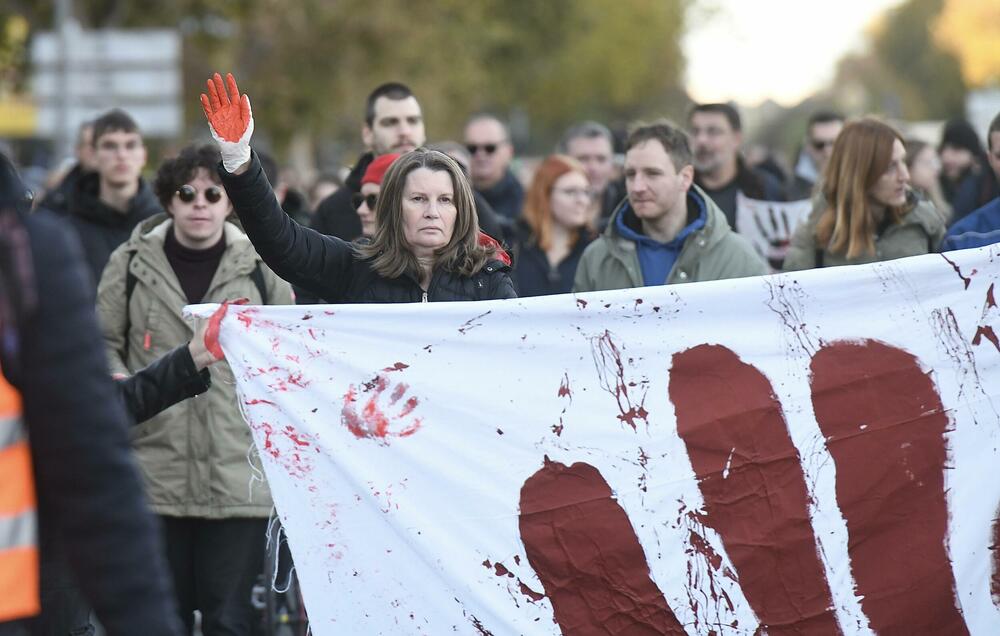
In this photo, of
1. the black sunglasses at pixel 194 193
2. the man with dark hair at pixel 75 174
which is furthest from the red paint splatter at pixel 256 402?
the man with dark hair at pixel 75 174

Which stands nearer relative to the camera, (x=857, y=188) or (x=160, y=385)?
(x=160, y=385)

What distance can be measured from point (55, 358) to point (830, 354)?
3.20 m

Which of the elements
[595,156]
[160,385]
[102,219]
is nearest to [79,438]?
[160,385]

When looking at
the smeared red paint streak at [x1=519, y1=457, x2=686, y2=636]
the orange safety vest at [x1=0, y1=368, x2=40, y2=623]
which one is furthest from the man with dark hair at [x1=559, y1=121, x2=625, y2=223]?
the orange safety vest at [x1=0, y1=368, x2=40, y2=623]

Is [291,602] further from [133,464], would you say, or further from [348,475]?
[133,464]

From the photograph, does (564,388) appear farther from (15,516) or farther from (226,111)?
(15,516)

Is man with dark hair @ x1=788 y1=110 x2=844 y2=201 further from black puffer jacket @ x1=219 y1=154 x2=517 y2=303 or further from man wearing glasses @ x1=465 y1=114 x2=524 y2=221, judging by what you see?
black puffer jacket @ x1=219 y1=154 x2=517 y2=303

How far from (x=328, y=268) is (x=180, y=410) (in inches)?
40.3

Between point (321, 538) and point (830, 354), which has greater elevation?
point (830, 354)

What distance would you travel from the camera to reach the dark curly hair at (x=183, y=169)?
600 cm

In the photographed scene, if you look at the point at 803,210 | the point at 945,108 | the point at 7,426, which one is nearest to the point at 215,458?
the point at 7,426

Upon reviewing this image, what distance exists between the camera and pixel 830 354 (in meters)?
5.27

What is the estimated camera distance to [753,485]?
5078mm

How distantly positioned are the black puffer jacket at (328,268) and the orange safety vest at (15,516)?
2.28m
